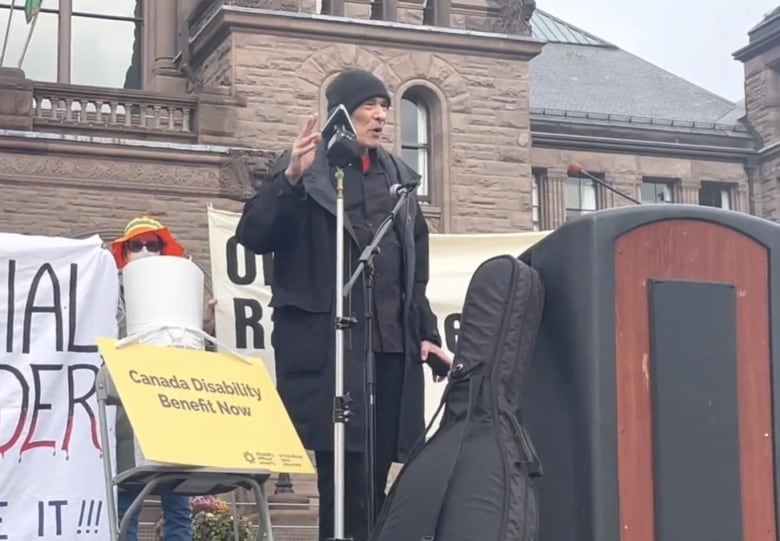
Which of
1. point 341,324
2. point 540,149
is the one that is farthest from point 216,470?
point 540,149

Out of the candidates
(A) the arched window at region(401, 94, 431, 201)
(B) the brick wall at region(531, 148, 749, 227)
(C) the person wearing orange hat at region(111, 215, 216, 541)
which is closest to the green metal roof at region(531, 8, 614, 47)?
(B) the brick wall at region(531, 148, 749, 227)

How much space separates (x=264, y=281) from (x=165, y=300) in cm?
622

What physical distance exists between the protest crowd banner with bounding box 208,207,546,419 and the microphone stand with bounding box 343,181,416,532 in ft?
17.8

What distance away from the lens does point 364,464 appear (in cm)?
613

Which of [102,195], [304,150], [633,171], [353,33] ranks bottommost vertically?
[304,150]

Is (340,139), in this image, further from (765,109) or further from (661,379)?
(765,109)

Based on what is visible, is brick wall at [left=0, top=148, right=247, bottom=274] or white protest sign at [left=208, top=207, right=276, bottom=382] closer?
white protest sign at [left=208, top=207, right=276, bottom=382]

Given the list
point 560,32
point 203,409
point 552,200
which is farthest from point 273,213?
point 560,32

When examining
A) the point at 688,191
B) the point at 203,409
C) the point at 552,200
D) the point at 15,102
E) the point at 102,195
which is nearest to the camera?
the point at 203,409

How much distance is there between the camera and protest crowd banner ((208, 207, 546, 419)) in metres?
11.9

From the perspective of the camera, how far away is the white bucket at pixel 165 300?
19.9 ft

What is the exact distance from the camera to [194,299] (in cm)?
617

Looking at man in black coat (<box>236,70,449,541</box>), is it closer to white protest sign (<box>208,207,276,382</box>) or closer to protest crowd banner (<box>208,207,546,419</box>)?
protest crowd banner (<box>208,207,546,419</box>)

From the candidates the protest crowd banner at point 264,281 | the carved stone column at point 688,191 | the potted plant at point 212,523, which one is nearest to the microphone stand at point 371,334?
the protest crowd banner at point 264,281
